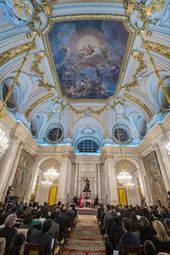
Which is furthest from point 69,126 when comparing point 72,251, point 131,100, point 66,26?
point 72,251

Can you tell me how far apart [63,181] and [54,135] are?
18.9 feet

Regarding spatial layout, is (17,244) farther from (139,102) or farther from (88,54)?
(139,102)

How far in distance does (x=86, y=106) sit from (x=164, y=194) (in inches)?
420

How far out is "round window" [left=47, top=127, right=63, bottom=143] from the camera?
17141 millimetres

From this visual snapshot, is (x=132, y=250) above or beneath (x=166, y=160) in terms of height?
beneath

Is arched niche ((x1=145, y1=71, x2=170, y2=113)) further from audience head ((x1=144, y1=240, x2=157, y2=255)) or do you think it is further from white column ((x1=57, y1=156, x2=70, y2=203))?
audience head ((x1=144, y1=240, x2=157, y2=255))

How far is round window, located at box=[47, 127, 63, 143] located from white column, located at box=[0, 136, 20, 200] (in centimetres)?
560

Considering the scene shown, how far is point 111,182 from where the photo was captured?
558 inches

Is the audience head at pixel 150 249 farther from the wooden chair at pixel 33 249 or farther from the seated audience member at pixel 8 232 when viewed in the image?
the seated audience member at pixel 8 232

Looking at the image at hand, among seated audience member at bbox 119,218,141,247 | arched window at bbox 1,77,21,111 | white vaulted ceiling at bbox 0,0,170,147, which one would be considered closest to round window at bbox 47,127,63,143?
white vaulted ceiling at bbox 0,0,170,147

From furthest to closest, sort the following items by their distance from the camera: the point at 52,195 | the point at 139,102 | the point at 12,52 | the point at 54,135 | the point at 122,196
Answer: the point at 54,135, the point at 52,195, the point at 122,196, the point at 139,102, the point at 12,52

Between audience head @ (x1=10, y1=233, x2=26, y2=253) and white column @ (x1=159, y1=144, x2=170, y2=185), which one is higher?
white column @ (x1=159, y1=144, x2=170, y2=185)

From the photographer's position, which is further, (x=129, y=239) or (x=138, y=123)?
(x=138, y=123)

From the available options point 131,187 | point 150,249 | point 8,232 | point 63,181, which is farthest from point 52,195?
point 150,249
